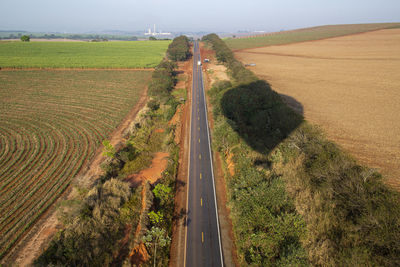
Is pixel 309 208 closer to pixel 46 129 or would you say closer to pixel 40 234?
pixel 40 234

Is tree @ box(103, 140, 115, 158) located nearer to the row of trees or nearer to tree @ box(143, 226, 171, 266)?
the row of trees

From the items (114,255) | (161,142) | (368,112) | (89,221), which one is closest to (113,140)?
(161,142)

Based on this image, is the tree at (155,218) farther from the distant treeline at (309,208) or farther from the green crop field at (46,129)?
the green crop field at (46,129)

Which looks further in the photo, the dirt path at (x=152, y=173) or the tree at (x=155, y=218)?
the dirt path at (x=152, y=173)

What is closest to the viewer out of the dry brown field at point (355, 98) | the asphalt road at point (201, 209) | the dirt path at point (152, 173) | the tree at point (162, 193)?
the asphalt road at point (201, 209)

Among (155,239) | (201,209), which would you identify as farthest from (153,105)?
(155,239)

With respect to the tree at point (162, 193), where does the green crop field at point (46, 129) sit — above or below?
above

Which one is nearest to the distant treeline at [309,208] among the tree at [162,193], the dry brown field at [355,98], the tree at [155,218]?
the tree at [155,218]

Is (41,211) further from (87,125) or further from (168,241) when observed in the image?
(87,125)

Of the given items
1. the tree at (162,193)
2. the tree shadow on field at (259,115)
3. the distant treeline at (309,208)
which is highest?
the tree shadow on field at (259,115)
